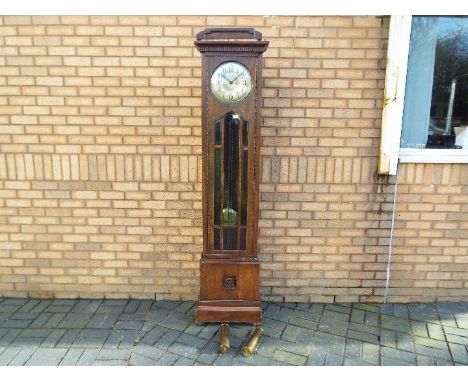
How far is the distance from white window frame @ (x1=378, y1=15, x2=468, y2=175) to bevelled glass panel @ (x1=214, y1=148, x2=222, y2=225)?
4.61 ft

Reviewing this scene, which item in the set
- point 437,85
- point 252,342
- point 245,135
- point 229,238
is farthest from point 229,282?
point 437,85

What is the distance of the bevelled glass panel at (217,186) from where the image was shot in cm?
312

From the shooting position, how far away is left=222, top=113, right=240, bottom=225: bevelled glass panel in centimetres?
306

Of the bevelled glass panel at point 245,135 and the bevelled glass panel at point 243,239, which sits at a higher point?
the bevelled glass panel at point 245,135

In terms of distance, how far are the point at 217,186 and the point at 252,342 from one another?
120 cm

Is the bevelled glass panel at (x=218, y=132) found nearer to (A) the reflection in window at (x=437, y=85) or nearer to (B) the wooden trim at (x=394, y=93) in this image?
(B) the wooden trim at (x=394, y=93)

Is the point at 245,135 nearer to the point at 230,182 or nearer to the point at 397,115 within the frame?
the point at 230,182

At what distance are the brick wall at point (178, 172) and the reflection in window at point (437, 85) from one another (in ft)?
0.96

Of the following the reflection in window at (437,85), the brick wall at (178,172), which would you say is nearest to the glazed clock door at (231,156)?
the brick wall at (178,172)

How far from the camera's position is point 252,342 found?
10.2 ft

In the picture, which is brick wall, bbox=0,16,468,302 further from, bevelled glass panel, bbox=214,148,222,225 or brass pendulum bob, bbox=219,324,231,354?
brass pendulum bob, bbox=219,324,231,354
